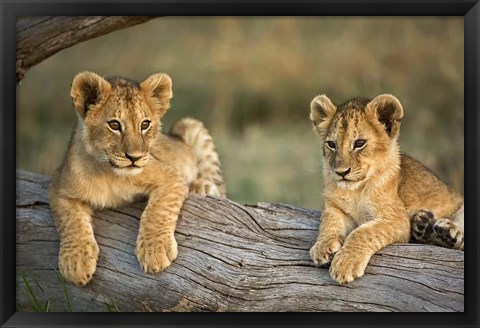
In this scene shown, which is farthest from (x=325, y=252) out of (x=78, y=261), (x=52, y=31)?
(x=52, y=31)

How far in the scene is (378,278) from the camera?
15.3 ft

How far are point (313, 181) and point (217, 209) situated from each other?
3.01 metres

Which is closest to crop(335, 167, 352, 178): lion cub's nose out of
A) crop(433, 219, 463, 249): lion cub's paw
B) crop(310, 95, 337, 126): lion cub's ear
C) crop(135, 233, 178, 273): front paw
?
crop(310, 95, 337, 126): lion cub's ear

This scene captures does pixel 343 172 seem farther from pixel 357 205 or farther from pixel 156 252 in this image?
pixel 156 252

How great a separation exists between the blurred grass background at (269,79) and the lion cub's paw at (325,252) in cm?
337

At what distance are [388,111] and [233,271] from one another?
119 centimetres

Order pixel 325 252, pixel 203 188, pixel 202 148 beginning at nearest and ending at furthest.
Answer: pixel 325 252 < pixel 203 188 < pixel 202 148

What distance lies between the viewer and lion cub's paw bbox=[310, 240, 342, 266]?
4.71 m

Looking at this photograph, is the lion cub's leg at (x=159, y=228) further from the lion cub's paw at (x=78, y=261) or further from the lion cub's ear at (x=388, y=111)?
the lion cub's ear at (x=388, y=111)

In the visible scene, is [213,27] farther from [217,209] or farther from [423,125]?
[217,209]

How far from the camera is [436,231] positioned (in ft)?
15.8

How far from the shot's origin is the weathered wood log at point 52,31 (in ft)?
18.0

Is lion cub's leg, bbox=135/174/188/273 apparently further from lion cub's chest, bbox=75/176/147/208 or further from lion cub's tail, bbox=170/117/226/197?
lion cub's tail, bbox=170/117/226/197

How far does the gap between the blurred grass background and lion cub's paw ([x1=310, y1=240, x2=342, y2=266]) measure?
3372mm
